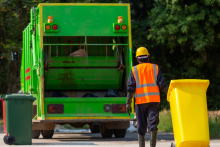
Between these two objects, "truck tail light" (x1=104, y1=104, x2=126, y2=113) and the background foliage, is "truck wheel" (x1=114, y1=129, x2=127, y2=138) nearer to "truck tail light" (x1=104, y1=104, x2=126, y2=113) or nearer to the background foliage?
"truck tail light" (x1=104, y1=104, x2=126, y2=113)

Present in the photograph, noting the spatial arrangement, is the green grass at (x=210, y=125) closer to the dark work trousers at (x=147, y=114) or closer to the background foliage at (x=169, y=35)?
the background foliage at (x=169, y=35)

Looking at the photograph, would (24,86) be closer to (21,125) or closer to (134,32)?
(21,125)

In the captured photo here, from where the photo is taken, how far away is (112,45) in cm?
1014

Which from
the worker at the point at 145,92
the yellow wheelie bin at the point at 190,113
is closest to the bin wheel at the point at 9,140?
the worker at the point at 145,92

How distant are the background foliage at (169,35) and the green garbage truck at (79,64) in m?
4.66

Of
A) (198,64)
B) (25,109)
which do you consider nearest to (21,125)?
(25,109)

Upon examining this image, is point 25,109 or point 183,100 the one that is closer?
point 183,100

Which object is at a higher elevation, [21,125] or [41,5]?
[41,5]

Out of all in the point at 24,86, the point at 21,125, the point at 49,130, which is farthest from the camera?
the point at 24,86

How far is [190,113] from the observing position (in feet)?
18.7

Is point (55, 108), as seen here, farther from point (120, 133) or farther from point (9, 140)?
point (120, 133)

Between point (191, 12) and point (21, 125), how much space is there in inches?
316

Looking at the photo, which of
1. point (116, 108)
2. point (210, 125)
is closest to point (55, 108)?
point (116, 108)

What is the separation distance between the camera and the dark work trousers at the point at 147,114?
6.25m
